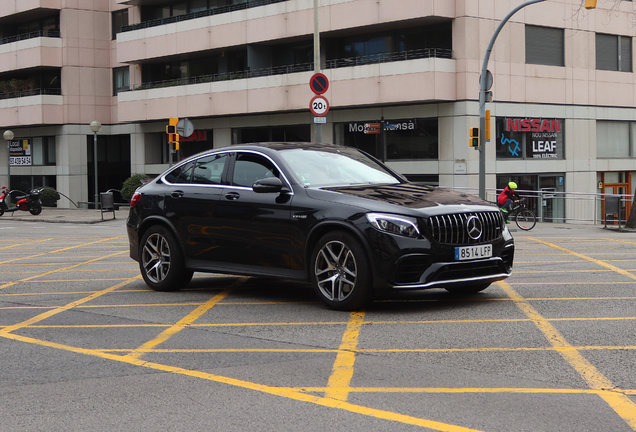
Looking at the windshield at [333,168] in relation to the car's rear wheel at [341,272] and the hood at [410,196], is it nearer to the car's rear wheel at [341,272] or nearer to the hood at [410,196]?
the hood at [410,196]

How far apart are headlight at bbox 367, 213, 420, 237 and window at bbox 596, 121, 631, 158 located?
1127 inches

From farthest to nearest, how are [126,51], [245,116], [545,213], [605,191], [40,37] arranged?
[40,37]
[126,51]
[245,116]
[605,191]
[545,213]

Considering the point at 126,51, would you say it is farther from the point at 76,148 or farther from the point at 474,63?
the point at 474,63

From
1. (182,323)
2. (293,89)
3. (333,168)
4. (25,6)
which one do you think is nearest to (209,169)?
(333,168)

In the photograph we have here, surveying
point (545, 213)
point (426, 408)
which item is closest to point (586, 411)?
point (426, 408)

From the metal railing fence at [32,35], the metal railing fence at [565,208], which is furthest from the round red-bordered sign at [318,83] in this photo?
the metal railing fence at [32,35]

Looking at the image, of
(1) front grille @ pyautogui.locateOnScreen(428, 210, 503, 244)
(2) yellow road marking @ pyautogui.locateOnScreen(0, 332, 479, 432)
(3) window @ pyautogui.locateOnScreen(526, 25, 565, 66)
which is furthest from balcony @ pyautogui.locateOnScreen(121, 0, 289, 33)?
(2) yellow road marking @ pyautogui.locateOnScreen(0, 332, 479, 432)

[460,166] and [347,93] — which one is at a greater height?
[347,93]

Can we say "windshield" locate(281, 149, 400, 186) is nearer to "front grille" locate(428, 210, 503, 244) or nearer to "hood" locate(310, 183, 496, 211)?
"hood" locate(310, 183, 496, 211)

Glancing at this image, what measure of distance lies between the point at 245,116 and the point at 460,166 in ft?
34.8

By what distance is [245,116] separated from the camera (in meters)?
36.7

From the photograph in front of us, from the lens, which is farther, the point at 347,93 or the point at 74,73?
the point at 74,73

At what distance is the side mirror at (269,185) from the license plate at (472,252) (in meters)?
1.83

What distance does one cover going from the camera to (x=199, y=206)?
9.16 m
